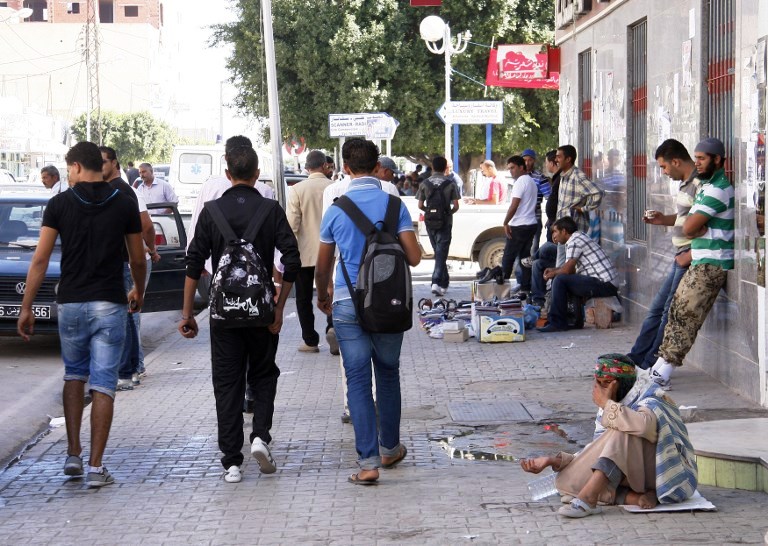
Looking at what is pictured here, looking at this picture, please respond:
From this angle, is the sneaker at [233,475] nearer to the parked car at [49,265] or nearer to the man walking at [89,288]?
the man walking at [89,288]

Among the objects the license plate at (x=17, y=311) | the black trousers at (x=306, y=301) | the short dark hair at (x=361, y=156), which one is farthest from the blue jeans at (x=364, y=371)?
the license plate at (x=17, y=311)

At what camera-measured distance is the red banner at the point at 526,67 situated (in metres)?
18.5

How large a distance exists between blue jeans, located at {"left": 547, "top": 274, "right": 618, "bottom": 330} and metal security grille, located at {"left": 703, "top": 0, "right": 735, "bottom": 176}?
3139mm

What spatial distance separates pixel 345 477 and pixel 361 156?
1734 millimetres

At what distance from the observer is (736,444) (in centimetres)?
642

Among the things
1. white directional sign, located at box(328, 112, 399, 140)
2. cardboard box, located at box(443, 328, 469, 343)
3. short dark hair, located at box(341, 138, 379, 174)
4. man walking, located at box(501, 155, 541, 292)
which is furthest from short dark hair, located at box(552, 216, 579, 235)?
white directional sign, located at box(328, 112, 399, 140)

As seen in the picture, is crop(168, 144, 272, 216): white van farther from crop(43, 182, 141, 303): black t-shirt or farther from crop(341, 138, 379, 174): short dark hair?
crop(43, 182, 141, 303): black t-shirt

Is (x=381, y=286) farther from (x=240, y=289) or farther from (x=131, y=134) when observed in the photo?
(x=131, y=134)

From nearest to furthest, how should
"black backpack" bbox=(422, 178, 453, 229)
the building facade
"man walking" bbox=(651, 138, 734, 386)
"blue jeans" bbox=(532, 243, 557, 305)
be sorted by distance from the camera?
the building facade → "man walking" bbox=(651, 138, 734, 386) → "blue jeans" bbox=(532, 243, 557, 305) → "black backpack" bbox=(422, 178, 453, 229)

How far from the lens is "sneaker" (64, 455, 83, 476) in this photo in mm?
6633

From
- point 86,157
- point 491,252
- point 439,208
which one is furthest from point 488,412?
point 491,252

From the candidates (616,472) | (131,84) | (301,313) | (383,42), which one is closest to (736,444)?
(616,472)

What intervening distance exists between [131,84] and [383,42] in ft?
278

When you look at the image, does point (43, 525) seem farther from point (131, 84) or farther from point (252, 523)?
point (131, 84)
